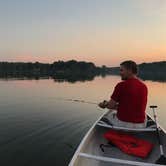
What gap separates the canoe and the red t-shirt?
0.45m

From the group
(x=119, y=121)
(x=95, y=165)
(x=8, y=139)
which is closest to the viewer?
(x=95, y=165)

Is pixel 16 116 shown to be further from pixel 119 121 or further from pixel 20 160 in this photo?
pixel 119 121

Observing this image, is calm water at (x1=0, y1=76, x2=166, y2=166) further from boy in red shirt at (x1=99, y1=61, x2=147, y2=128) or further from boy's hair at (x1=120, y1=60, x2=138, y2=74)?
boy's hair at (x1=120, y1=60, x2=138, y2=74)

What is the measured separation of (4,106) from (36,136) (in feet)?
26.5

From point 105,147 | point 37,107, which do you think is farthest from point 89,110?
point 105,147

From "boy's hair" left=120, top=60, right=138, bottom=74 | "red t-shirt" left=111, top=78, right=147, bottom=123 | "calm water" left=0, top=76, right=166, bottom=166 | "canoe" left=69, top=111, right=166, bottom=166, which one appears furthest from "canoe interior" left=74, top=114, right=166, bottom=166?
"boy's hair" left=120, top=60, right=138, bottom=74

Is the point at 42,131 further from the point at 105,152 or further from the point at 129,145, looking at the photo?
the point at 129,145

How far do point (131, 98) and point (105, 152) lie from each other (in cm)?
146

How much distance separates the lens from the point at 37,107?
18.2m

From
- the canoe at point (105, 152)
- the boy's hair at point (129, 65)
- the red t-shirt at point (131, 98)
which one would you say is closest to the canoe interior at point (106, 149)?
the canoe at point (105, 152)

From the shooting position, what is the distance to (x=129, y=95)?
670cm

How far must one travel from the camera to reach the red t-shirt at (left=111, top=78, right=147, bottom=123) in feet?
21.8

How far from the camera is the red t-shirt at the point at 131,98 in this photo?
6652 millimetres

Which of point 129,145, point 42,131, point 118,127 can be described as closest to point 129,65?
point 118,127
